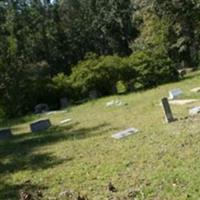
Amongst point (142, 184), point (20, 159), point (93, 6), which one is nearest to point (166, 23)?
point (93, 6)

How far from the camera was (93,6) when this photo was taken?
54.7 m

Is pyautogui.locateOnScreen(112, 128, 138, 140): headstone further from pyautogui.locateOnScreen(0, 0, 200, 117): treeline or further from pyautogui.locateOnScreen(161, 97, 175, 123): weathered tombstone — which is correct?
pyautogui.locateOnScreen(0, 0, 200, 117): treeline

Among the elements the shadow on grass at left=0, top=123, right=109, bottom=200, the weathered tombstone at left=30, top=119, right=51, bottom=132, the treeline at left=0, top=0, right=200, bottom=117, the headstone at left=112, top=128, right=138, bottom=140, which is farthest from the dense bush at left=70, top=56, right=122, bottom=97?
the headstone at left=112, top=128, right=138, bottom=140

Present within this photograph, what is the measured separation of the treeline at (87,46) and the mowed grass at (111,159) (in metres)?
11.3

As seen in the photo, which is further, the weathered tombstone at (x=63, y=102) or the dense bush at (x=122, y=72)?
the weathered tombstone at (x=63, y=102)

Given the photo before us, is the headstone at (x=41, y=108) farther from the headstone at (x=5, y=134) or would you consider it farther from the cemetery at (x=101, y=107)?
the headstone at (x=5, y=134)

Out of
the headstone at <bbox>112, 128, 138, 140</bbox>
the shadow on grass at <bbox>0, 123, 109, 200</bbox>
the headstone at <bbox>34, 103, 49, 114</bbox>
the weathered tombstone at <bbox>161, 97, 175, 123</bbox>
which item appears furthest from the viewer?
the headstone at <bbox>34, 103, 49, 114</bbox>

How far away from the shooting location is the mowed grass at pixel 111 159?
315 inches

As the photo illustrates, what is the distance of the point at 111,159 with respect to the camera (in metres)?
10.3

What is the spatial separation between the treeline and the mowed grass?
11269 mm

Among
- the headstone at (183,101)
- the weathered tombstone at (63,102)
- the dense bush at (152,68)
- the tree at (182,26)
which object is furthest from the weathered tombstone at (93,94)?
the tree at (182,26)

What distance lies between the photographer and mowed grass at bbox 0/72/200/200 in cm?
800

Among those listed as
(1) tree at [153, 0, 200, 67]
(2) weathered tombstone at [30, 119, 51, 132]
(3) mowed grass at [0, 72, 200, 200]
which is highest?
(1) tree at [153, 0, 200, 67]

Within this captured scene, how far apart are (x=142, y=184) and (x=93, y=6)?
48.0 m
